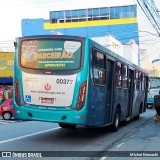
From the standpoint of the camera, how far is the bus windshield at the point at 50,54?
11.2 m

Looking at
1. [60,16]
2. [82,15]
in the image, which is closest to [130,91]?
[82,15]

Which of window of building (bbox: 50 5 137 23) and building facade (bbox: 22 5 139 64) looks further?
window of building (bbox: 50 5 137 23)

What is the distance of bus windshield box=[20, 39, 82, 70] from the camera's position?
11.2 meters

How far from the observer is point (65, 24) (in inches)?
3332

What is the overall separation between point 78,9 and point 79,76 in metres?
73.9

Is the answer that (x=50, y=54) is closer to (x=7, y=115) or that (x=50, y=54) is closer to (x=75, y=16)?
(x=7, y=115)

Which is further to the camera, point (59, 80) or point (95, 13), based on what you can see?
point (95, 13)

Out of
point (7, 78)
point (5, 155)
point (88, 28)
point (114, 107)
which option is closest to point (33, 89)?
point (5, 155)

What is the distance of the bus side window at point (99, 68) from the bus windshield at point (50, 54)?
761 mm

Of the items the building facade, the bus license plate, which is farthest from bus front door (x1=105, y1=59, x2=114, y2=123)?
the building facade

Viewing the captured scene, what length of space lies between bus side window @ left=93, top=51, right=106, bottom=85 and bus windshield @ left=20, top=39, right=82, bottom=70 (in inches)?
30.0

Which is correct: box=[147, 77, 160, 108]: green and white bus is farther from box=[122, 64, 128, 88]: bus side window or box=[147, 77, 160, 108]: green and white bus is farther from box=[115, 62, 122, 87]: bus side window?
box=[115, 62, 122, 87]: bus side window

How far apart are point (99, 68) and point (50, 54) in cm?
176

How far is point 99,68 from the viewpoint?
1217cm
